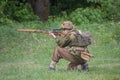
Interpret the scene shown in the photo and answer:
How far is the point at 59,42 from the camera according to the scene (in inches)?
451

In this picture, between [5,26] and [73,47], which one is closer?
[73,47]

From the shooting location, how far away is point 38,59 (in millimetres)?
16094

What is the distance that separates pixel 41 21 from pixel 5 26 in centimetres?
278

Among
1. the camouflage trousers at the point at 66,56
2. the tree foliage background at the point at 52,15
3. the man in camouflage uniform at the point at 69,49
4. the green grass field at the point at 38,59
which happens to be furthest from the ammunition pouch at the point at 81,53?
the tree foliage background at the point at 52,15

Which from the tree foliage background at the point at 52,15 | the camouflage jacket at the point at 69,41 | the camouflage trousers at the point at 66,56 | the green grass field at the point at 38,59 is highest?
the camouflage jacket at the point at 69,41

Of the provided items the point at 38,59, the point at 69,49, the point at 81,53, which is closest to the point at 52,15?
the point at 38,59

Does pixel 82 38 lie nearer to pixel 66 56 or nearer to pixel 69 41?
pixel 69 41

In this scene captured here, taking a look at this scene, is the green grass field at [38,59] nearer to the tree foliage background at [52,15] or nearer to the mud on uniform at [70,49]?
the mud on uniform at [70,49]

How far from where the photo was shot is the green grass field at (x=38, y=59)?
36.2ft

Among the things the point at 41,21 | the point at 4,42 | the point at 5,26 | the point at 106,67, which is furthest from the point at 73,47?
the point at 41,21

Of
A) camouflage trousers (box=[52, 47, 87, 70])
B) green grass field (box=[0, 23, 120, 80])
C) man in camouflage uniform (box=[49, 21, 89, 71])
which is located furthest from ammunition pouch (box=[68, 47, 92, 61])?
green grass field (box=[0, 23, 120, 80])

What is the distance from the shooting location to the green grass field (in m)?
11.0

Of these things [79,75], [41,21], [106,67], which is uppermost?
[79,75]

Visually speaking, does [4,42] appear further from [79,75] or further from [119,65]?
[79,75]
